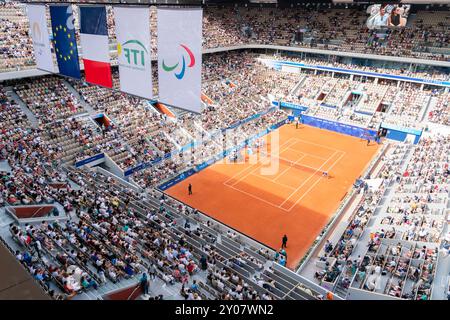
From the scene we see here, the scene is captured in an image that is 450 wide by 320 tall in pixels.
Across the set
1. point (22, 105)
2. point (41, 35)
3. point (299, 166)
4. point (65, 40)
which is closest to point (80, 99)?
point (22, 105)

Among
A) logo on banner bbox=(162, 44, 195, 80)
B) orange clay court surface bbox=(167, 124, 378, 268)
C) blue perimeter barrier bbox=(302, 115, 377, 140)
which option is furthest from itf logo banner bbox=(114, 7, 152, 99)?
blue perimeter barrier bbox=(302, 115, 377, 140)

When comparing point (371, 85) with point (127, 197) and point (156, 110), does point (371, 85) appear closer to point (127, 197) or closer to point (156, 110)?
point (156, 110)

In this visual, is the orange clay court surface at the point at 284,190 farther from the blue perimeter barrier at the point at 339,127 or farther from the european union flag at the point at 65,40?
the european union flag at the point at 65,40

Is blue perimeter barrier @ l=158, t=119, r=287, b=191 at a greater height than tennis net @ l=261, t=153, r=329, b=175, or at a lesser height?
greater

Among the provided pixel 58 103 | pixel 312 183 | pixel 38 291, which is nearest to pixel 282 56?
pixel 312 183

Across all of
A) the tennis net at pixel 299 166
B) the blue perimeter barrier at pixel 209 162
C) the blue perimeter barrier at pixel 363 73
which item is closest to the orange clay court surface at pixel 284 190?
the tennis net at pixel 299 166

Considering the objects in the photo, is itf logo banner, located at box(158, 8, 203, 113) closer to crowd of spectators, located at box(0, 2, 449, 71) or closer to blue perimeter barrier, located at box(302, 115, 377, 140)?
crowd of spectators, located at box(0, 2, 449, 71)

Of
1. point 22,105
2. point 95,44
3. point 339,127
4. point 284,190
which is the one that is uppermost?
point 95,44

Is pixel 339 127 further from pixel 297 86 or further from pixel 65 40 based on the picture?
pixel 65 40
